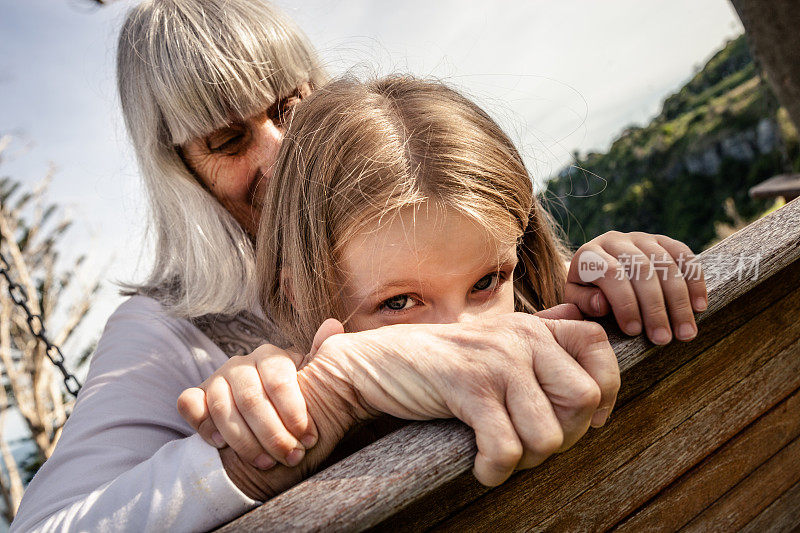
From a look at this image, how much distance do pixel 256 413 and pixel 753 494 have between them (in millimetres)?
1024

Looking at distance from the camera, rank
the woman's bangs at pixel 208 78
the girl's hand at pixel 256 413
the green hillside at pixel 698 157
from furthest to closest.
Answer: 1. the green hillside at pixel 698 157
2. the woman's bangs at pixel 208 78
3. the girl's hand at pixel 256 413

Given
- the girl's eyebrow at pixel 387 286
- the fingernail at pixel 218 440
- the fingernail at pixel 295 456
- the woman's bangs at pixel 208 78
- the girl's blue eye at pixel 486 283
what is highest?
the woman's bangs at pixel 208 78

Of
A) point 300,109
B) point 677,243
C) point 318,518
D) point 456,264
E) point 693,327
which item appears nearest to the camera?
point 318,518

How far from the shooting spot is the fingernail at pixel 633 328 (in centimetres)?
84

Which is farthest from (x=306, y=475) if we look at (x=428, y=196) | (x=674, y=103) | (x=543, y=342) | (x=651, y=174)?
(x=651, y=174)

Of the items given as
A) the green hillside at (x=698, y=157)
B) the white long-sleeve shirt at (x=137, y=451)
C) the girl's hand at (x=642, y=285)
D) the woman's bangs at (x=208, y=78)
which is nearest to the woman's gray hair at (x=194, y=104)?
the woman's bangs at (x=208, y=78)

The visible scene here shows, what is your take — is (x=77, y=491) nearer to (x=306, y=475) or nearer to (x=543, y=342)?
(x=306, y=475)

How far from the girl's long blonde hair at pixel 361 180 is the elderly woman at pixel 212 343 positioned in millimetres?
353

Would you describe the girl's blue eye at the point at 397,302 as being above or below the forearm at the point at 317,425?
below

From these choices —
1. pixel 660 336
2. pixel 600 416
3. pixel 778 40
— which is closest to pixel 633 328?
pixel 660 336

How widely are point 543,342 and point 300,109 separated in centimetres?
107

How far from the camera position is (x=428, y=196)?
121 cm

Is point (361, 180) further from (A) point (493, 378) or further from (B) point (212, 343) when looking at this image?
(B) point (212, 343)

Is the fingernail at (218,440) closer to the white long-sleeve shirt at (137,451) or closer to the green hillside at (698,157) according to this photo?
the white long-sleeve shirt at (137,451)
